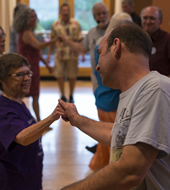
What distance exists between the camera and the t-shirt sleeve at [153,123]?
101cm

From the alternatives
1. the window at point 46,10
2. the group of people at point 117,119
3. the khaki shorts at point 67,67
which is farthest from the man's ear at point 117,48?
the window at point 46,10

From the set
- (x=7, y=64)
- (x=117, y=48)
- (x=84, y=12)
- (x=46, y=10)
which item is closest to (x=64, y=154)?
(x=7, y=64)

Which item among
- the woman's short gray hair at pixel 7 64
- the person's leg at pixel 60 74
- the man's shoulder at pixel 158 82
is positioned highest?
the man's shoulder at pixel 158 82

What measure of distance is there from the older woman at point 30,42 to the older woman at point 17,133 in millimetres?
2364

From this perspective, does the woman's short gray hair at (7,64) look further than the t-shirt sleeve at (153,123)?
Yes

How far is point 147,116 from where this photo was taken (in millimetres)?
1027

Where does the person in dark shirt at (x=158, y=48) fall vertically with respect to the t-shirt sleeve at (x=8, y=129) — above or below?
above

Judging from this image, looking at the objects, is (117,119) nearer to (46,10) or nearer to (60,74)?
(60,74)

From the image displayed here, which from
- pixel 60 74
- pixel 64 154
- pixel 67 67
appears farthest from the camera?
pixel 67 67

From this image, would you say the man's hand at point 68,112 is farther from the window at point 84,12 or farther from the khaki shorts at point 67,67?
the window at point 84,12

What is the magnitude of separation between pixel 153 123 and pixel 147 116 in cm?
3

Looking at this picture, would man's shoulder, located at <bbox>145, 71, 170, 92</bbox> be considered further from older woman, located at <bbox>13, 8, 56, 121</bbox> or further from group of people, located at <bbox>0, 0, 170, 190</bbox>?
older woman, located at <bbox>13, 8, 56, 121</bbox>

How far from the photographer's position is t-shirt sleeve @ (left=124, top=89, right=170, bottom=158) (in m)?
1.01

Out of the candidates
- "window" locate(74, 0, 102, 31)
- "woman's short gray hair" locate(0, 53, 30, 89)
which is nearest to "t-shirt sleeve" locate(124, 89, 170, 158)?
"woman's short gray hair" locate(0, 53, 30, 89)
